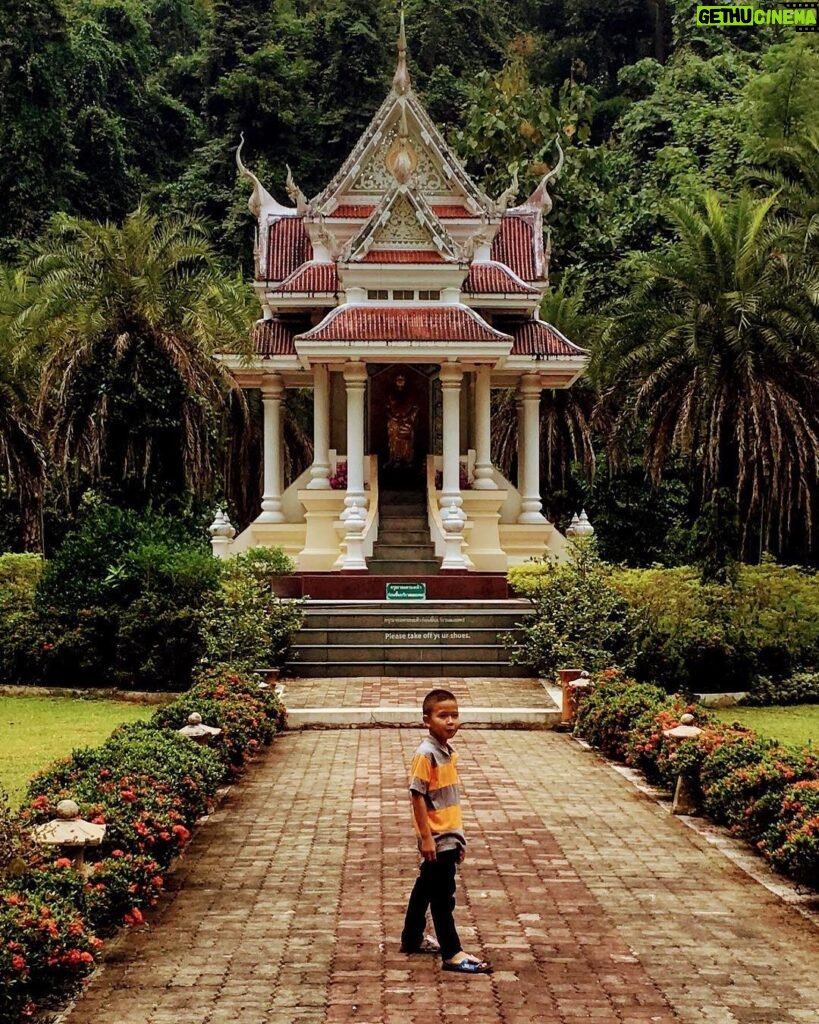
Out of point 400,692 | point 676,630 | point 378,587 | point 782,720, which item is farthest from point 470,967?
point 378,587

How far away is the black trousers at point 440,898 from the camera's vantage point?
6055 mm

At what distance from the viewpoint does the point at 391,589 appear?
64.3ft

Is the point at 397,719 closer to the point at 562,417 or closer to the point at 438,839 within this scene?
the point at 438,839

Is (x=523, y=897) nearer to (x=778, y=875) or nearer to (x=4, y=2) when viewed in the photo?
(x=778, y=875)

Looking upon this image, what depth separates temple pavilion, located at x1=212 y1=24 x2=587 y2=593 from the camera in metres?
21.3

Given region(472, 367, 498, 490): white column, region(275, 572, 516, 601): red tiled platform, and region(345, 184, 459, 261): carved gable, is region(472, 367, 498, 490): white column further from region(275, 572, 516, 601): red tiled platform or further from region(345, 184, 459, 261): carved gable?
region(275, 572, 516, 601): red tiled platform

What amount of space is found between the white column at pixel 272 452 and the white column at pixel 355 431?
8.61 feet

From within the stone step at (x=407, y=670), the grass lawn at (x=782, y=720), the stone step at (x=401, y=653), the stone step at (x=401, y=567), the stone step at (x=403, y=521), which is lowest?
the grass lawn at (x=782, y=720)

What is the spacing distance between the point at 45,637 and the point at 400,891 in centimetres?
1006

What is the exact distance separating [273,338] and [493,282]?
12.2ft

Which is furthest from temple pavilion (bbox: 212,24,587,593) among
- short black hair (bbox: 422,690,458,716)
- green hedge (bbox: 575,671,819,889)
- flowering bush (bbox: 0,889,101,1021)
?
flowering bush (bbox: 0,889,101,1021)

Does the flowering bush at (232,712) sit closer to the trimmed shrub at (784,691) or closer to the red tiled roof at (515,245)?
the trimmed shrub at (784,691)

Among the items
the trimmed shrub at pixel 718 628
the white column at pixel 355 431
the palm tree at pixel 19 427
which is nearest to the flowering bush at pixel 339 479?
the white column at pixel 355 431

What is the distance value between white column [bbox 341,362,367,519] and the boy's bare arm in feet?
49.4
